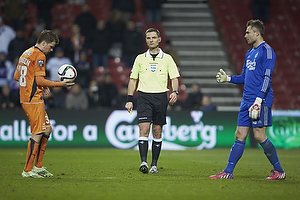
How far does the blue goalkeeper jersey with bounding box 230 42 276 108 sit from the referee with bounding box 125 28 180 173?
1.42 m

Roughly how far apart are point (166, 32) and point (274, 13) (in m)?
4.96

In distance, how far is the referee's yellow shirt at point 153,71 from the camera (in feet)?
30.4

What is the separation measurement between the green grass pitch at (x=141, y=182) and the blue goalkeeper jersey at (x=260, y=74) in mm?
1258

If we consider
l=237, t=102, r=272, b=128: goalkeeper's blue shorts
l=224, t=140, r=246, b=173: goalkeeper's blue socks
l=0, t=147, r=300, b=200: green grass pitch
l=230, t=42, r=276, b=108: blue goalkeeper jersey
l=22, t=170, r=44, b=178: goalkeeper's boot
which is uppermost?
l=230, t=42, r=276, b=108: blue goalkeeper jersey

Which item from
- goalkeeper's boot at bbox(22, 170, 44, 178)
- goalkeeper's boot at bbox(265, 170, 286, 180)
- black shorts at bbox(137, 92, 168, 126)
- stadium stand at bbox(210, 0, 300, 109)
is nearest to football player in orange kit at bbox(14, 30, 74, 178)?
goalkeeper's boot at bbox(22, 170, 44, 178)

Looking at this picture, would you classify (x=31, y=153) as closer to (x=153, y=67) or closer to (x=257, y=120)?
(x=153, y=67)

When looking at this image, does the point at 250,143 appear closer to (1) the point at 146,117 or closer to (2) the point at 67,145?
(2) the point at 67,145

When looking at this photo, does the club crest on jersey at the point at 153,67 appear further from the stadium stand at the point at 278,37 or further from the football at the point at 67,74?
the stadium stand at the point at 278,37

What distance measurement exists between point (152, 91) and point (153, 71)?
0.34m

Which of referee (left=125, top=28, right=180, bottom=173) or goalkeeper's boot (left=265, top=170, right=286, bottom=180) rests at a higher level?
referee (left=125, top=28, right=180, bottom=173)

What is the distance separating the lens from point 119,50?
19547mm

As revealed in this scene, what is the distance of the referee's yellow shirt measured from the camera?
927 cm

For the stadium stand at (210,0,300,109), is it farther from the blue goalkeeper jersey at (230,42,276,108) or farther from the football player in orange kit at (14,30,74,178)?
the football player in orange kit at (14,30,74,178)

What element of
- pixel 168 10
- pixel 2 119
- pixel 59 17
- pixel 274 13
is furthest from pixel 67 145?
pixel 274 13
